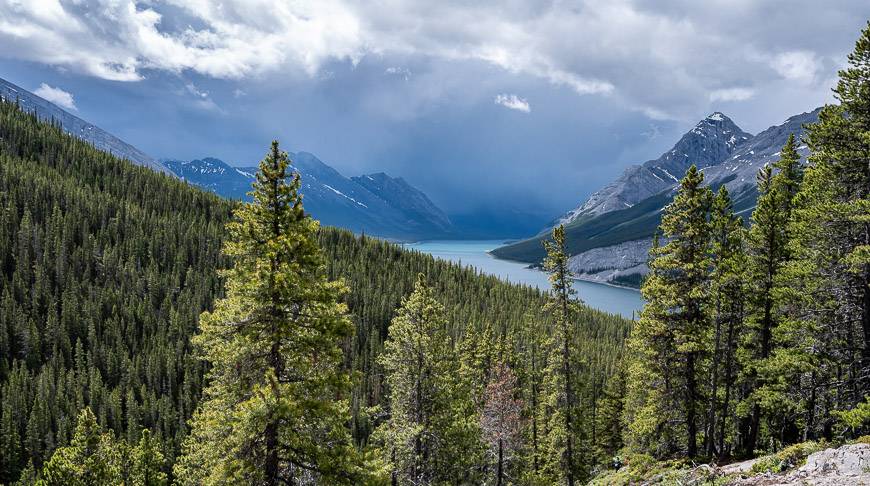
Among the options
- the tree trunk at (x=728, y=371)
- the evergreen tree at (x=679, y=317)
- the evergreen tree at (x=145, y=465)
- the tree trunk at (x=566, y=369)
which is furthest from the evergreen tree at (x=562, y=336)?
the evergreen tree at (x=145, y=465)

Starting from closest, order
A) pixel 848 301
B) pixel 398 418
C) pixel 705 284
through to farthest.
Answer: pixel 848 301
pixel 705 284
pixel 398 418

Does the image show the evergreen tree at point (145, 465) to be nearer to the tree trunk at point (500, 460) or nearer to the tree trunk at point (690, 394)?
the tree trunk at point (500, 460)

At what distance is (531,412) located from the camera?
4625cm

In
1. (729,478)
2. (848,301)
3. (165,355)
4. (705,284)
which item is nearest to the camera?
(729,478)

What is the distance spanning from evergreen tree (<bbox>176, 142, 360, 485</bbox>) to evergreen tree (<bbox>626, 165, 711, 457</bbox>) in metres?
18.0

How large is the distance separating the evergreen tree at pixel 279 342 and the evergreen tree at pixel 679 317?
18019mm

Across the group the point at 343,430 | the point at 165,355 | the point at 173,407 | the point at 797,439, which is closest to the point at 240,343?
the point at 343,430

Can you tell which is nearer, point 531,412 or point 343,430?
point 343,430

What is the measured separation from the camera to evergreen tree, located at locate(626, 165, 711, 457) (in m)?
24.6

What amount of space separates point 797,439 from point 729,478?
56.9ft

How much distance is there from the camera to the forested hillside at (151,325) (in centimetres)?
4825

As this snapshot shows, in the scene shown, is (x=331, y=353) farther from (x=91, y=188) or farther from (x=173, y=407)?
(x=91, y=188)

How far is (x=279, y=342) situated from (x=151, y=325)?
13198 centimetres

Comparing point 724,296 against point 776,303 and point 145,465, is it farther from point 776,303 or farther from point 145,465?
point 145,465
